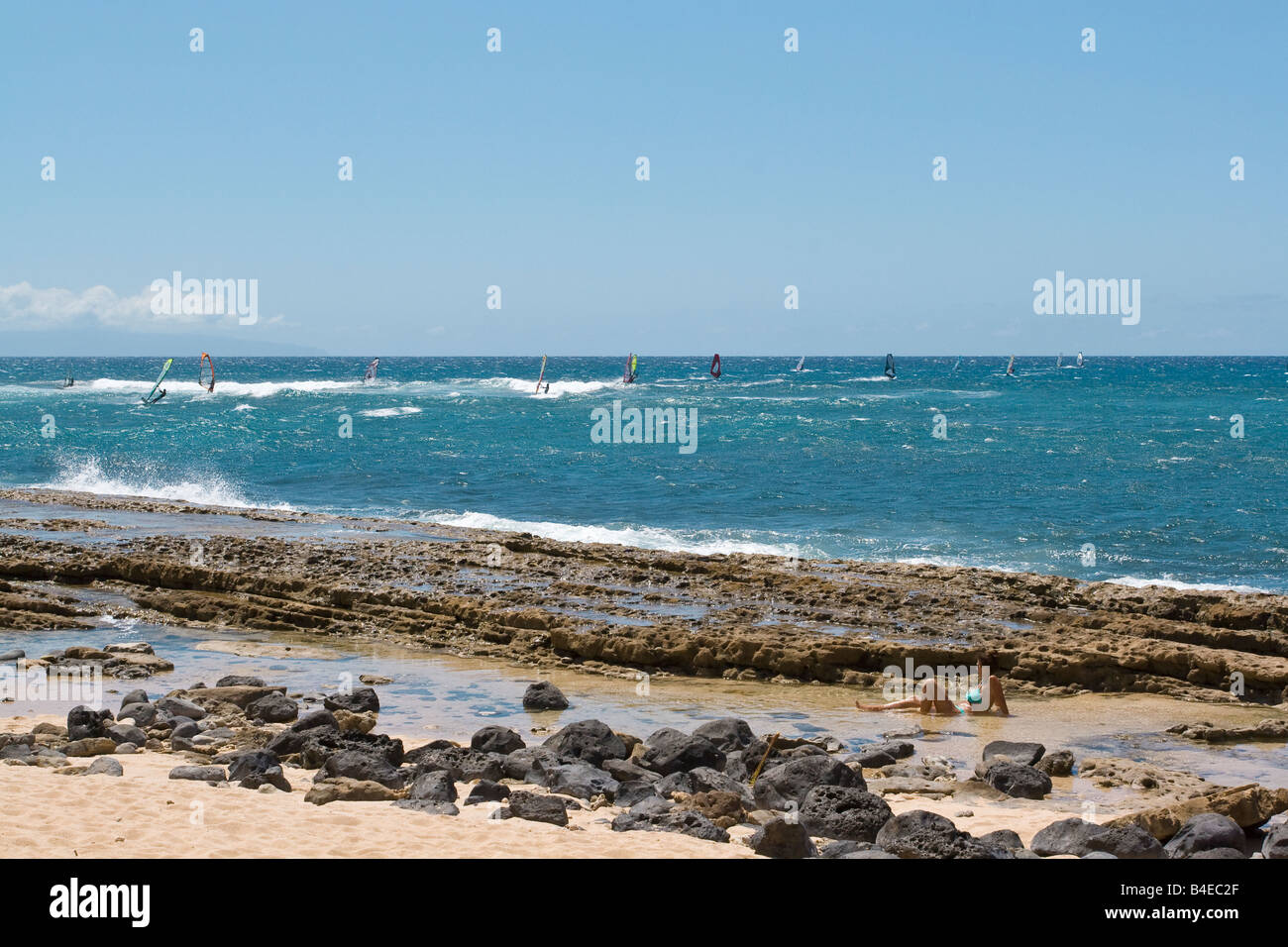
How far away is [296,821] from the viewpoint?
8.19 m

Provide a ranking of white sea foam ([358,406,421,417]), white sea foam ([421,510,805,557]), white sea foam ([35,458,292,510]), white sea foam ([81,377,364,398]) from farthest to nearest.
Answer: white sea foam ([81,377,364,398]) < white sea foam ([358,406,421,417]) < white sea foam ([35,458,292,510]) < white sea foam ([421,510,805,557])

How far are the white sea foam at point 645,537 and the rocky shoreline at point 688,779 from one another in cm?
1201

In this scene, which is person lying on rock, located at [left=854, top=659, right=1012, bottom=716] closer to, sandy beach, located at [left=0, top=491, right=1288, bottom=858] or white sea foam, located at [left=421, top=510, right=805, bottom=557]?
sandy beach, located at [left=0, top=491, right=1288, bottom=858]

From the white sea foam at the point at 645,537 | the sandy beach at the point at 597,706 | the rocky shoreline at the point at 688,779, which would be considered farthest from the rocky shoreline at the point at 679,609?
the rocky shoreline at the point at 688,779

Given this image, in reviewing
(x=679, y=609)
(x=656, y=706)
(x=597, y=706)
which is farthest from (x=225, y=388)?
(x=656, y=706)

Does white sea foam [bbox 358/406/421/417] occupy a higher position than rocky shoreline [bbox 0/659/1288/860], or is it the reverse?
white sea foam [bbox 358/406/421/417]

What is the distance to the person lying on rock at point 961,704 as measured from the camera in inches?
510

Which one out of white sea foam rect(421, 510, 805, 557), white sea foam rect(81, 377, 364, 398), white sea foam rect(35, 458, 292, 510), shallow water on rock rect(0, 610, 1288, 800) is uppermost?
white sea foam rect(81, 377, 364, 398)

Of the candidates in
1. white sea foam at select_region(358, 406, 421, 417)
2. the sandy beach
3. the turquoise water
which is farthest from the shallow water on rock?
white sea foam at select_region(358, 406, 421, 417)

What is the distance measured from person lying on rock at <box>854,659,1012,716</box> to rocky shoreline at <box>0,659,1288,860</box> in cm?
91

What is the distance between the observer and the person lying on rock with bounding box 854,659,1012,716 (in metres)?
13.0

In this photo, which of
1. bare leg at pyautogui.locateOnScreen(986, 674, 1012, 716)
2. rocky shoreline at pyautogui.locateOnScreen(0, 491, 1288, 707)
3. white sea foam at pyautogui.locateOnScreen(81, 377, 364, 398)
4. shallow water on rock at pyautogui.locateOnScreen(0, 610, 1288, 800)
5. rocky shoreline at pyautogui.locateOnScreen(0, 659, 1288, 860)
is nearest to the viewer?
rocky shoreline at pyautogui.locateOnScreen(0, 659, 1288, 860)

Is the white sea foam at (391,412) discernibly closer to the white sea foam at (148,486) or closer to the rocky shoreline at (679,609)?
the white sea foam at (148,486)

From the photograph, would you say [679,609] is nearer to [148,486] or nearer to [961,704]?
[961,704]
